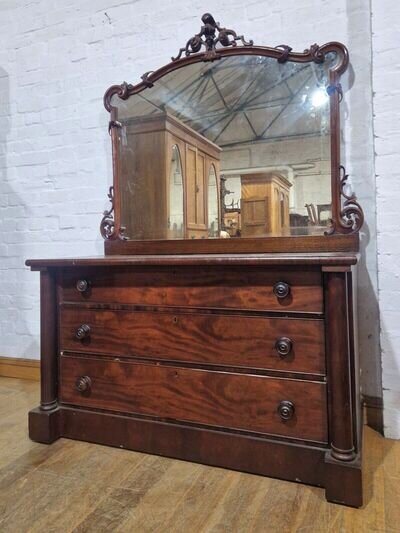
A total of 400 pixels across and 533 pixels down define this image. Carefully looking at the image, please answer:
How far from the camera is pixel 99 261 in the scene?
4.35ft

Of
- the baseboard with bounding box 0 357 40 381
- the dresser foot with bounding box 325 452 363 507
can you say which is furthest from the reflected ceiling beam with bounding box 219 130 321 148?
the baseboard with bounding box 0 357 40 381

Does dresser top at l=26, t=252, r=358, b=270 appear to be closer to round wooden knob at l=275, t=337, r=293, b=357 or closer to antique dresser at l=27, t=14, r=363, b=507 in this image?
antique dresser at l=27, t=14, r=363, b=507

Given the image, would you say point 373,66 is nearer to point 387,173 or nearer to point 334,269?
point 387,173

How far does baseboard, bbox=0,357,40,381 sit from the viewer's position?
85.1 inches

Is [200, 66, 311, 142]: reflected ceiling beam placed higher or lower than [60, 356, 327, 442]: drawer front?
higher

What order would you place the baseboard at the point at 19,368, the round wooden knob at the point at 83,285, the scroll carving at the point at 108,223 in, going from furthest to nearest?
the baseboard at the point at 19,368 < the scroll carving at the point at 108,223 < the round wooden knob at the point at 83,285

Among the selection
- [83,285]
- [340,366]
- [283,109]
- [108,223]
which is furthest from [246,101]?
[340,366]

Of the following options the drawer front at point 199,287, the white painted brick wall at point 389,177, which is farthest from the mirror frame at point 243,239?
the drawer front at point 199,287

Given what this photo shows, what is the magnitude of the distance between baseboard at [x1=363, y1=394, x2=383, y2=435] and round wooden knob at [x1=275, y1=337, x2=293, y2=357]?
2.16 ft

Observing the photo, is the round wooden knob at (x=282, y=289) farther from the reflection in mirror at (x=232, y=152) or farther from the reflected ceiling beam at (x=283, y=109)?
the reflected ceiling beam at (x=283, y=109)

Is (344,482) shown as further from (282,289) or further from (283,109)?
(283,109)

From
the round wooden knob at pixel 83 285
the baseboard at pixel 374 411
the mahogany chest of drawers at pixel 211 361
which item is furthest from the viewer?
the baseboard at pixel 374 411

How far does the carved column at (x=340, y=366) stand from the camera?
1.08m

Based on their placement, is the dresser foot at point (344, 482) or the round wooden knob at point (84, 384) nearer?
the dresser foot at point (344, 482)
